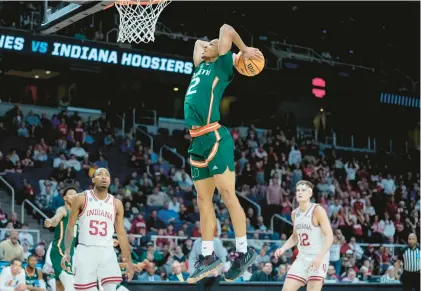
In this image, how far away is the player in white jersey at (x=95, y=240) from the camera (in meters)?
10.6

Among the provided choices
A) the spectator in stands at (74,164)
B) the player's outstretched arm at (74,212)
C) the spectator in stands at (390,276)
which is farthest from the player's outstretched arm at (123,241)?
the spectator in stands at (74,164)

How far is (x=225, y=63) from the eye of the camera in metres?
9.11

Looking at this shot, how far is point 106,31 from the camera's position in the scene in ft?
82.9

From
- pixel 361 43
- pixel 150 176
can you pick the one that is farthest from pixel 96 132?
pixel 361 43

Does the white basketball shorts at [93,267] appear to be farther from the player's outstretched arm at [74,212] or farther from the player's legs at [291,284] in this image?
the player's legs at [291,284]

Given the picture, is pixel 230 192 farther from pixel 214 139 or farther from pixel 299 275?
pixel 299 275

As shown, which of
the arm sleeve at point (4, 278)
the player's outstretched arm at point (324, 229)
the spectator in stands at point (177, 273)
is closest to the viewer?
the player's outstretched arm at point (324, 229)

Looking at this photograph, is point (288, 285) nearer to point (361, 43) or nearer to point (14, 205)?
point (14, 205)

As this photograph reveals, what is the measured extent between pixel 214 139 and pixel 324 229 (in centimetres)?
309

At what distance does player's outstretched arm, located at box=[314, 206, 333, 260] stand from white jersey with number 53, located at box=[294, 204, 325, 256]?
0.07 meters

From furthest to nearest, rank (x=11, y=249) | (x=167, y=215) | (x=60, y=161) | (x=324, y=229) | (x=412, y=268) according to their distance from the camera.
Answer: (x=60, y=161), (x=167, y=215), (x=412, y=268), (x=11, y=249), (x=324, y=229)

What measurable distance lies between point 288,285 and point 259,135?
17314 millimetres

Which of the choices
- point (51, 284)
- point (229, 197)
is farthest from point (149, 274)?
point (229, 197)

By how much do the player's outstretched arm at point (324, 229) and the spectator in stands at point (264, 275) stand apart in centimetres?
595
